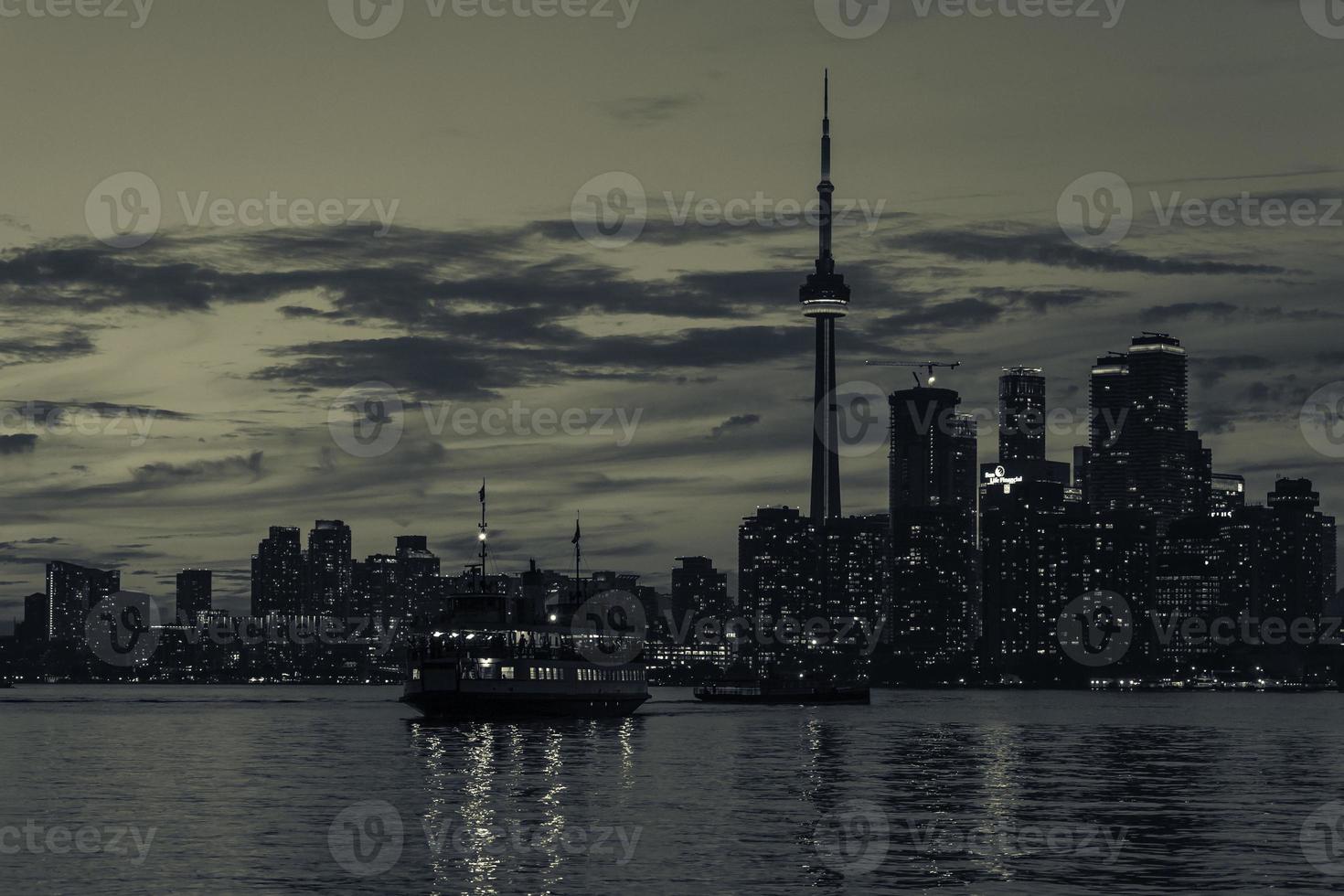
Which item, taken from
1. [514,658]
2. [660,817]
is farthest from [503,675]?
[660,817]

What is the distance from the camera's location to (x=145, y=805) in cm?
8988

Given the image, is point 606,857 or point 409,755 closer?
point 606,857

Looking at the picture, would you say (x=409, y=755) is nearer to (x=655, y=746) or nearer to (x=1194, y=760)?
(x=655, y=746)

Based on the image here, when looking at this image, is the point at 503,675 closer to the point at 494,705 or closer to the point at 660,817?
the point at 494,705

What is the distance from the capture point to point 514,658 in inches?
6196

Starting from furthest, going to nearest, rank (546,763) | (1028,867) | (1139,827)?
(546,763) < (1139,827) < (1028,867)

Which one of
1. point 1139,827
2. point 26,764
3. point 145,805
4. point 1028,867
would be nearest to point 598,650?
point 26,764

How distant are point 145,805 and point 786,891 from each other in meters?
42.8

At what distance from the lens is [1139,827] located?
7956 centimetres

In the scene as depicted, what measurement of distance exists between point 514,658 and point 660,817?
249 feet

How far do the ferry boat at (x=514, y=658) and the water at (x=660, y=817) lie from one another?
9678 millimetres

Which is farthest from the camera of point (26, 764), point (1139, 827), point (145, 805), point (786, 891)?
point (26, 764)

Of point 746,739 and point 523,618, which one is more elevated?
point 523,618

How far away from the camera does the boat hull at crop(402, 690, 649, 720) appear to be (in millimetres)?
154750
